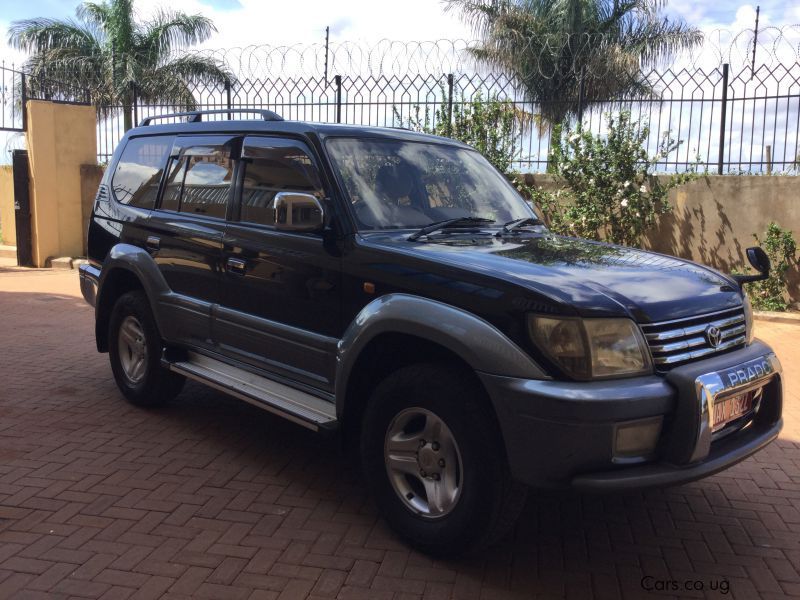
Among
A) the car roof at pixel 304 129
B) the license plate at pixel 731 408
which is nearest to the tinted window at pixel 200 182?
the car roof at pixel 304 129

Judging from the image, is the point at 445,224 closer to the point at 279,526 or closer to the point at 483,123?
the point at 279,526

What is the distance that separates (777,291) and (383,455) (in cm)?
789

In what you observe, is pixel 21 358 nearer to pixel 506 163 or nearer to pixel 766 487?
pixel 766 487

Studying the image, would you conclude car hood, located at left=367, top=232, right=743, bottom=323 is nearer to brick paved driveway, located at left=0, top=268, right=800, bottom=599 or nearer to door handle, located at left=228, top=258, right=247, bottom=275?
door handle, located at left=228, top=258, right=247, bottom=275

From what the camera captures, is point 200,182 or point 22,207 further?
point 22,207

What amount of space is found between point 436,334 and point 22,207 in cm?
1264

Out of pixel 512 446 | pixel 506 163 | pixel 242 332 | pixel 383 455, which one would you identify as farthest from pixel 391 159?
pixel 506 163

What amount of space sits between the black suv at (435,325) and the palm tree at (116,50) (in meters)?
23.7

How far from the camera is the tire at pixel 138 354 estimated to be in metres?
5.14

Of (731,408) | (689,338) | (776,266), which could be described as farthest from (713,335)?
(776,266)

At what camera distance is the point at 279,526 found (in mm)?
3611

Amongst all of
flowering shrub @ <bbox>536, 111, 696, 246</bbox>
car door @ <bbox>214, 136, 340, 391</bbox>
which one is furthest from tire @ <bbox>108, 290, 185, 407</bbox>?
flowering shrub @ <bbox>536, 111, 696, 246</bbox>

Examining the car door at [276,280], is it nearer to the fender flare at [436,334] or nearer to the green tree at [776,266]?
the fender flare at [436,334]

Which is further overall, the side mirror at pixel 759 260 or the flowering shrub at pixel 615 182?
the flowering shrub at pixel 615 182
